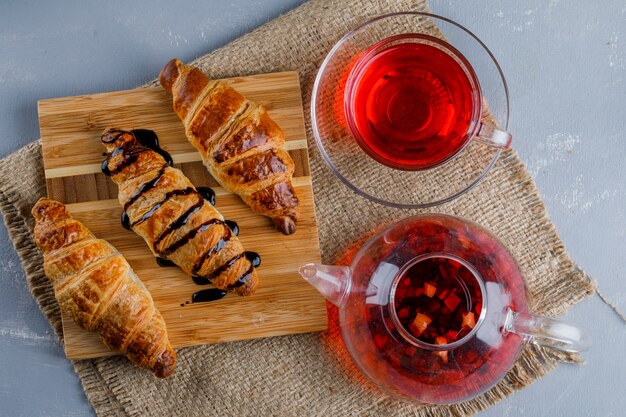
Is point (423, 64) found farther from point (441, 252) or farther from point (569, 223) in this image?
point (569, 223)

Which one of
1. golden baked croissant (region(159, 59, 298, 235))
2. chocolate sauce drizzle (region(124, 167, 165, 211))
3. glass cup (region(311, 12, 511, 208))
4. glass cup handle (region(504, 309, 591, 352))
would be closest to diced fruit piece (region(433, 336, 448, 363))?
glass cup handle (region(504, 309, 591, 352))

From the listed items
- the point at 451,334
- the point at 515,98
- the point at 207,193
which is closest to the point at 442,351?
the point at 451,334

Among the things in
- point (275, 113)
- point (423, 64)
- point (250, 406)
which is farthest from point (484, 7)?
point (250, 406)

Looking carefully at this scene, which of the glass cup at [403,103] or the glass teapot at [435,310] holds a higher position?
the glass cup at [403,103]

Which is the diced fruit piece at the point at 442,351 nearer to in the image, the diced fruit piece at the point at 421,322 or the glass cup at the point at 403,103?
the diced fruit piece at the point at 421,322

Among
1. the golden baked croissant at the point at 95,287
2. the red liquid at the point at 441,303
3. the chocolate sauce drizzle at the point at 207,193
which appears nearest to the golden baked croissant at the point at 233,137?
the chocolate sauce drizzle at the point at 207,193

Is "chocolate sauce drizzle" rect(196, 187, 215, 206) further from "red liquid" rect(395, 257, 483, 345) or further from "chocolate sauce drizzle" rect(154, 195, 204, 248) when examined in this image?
"red liquid" rect(395, 257, 483, 345)

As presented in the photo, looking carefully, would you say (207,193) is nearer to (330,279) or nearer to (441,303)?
(330,279)
